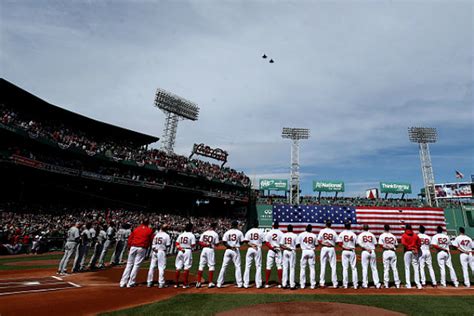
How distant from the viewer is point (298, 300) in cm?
745

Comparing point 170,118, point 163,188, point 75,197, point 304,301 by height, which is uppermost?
point 170,118

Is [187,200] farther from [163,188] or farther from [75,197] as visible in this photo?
[75,197]

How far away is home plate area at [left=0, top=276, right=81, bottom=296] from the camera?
8.56 m

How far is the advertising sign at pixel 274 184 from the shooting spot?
4538cm

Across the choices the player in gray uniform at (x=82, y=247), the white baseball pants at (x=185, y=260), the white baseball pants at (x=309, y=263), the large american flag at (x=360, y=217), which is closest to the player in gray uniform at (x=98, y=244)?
the player in gray uniform at (x=82, y=247)

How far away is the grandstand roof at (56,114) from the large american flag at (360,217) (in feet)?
71.3

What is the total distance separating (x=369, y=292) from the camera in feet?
28.1

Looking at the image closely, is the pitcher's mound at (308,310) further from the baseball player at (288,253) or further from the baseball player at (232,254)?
the baseball player at (232,254)

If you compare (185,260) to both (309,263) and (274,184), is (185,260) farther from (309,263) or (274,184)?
(274,184)

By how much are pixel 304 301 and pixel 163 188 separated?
29806 mm

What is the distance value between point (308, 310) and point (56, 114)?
3469cm

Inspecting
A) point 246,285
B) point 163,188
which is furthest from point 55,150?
point 246,285

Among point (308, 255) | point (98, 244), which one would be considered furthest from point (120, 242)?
point (308, 255)

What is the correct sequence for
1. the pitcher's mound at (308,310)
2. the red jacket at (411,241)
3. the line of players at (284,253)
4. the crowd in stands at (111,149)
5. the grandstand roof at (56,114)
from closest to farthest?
the pitcher's mound at (308,310), the line of players at (284,253), the red jacket at (411,241), the crowd in stands at (111,149), the grandstand roof at (56,114)
